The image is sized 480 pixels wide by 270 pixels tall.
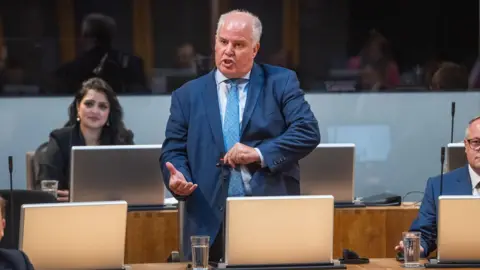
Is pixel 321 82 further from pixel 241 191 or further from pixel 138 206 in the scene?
pixel 241 191

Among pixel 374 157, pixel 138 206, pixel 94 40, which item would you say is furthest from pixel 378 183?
pixel 138 206

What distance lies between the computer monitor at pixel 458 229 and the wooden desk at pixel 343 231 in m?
1.57

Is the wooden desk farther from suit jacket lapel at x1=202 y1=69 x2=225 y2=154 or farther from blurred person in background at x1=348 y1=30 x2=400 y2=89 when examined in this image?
blurred person in background at x1=348 y1=30 x2=400 y2=89

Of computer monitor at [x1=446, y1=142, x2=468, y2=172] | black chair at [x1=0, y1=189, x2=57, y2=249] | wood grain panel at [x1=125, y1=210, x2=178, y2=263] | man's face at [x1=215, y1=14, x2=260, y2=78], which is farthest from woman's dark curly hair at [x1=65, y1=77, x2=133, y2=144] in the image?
man's face at [x1=215, y1=14, x2=260, y2=78]

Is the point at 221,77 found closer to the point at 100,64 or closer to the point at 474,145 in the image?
the point at 474,145

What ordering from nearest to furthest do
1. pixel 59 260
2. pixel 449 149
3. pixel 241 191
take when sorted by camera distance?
pixel 59 260
pixel 241 191
pixel 449 149

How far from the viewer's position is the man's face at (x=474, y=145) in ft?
14.4

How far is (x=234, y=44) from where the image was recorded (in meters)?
3.95

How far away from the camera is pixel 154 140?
277 inches

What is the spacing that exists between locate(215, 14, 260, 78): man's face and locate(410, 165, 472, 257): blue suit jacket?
0.91 metres

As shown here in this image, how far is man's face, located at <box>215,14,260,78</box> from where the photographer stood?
155 inches

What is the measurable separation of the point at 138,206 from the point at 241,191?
4.03 ft

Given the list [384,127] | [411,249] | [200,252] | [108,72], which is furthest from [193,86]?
[384,127]

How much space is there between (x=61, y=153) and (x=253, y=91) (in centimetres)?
188
